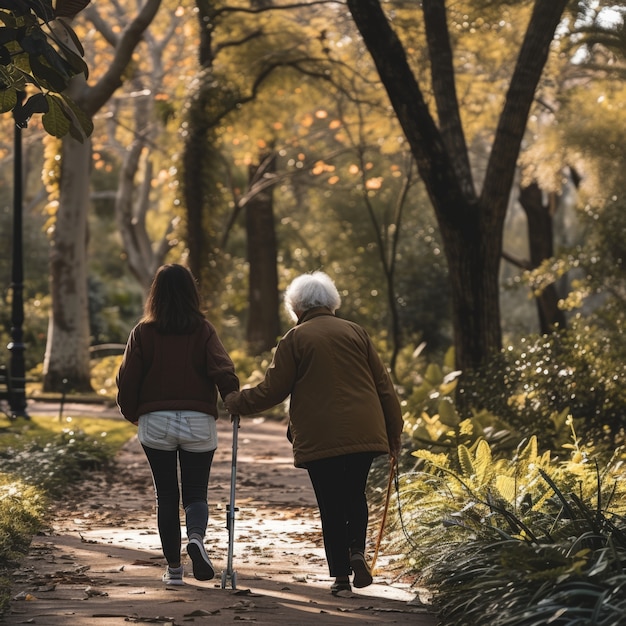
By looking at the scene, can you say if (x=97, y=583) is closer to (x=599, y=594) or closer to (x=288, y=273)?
(x=599, y=594)

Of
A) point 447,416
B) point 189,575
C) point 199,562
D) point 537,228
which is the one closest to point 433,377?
point 447,416

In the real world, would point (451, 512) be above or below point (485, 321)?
below

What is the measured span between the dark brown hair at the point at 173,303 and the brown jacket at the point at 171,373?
0.06 m

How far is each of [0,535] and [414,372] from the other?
13.2 m

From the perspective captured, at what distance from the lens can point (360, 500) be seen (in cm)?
679

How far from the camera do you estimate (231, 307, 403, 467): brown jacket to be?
259 inches

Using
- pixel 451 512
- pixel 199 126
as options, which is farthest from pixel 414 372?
pixel 451 512

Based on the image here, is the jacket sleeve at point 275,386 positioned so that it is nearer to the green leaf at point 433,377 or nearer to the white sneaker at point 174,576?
the white sneaker at point 174,576

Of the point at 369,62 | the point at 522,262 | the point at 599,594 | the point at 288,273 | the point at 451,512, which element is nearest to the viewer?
the point at 599,594

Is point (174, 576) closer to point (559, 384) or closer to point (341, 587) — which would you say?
point (341, 587)

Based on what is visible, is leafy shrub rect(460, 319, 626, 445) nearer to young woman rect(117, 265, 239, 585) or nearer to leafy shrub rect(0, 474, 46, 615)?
leafy shrub rect(0, 474, 46, 615)

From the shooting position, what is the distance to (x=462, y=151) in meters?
13.2

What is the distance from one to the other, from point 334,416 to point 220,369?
0.73 m

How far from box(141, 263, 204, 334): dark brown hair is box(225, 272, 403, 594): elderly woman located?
50 centimetres
